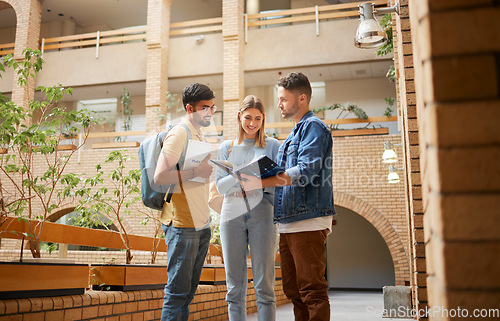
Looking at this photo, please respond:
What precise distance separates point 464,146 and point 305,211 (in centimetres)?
131

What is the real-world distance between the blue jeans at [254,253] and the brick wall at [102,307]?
990mm

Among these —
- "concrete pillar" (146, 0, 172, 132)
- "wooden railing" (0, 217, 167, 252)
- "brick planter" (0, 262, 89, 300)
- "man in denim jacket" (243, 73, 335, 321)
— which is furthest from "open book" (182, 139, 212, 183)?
"concrete pillar" (146, 0, 172, 132)

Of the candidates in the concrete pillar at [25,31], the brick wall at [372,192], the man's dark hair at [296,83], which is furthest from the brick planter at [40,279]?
the concrete pillar at [25,31]

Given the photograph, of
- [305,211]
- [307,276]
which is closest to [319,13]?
[305,211]

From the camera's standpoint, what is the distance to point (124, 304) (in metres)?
3.18

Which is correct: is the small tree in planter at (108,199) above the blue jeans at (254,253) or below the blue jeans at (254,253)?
above

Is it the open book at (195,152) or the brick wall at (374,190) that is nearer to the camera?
the open book at (195,152)

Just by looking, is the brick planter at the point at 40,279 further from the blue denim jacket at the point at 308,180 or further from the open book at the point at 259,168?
the blue denim jacket at the point at 308,180

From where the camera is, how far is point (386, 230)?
10734 millimetres

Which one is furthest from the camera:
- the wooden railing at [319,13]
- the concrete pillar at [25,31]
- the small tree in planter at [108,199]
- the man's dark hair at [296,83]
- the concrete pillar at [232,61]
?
the concrete pillar at [25,31]

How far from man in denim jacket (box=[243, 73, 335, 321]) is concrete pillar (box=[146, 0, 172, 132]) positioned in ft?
33.9

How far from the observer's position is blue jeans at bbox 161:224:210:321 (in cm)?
226

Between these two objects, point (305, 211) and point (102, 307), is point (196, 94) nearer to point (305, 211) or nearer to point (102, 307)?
point (305, 211)

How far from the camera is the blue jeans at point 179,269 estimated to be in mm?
2260
